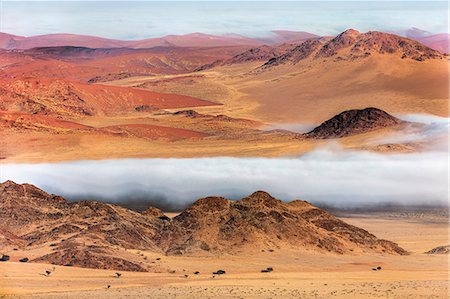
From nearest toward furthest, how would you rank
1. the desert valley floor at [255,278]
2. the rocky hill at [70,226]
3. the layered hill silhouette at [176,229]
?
the desert valley floor at [255,278] < the rocky hill at [70,226] < the layered hill silhouette at [176,229]

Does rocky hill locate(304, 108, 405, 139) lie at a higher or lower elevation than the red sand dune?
lower

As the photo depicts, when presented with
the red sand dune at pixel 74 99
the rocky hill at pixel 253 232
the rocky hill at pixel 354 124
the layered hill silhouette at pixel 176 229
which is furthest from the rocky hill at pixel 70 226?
the red sand dune at pixel 74 99

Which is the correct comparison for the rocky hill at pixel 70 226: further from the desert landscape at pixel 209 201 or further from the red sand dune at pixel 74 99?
→ the red sand dune at pixel 74 99

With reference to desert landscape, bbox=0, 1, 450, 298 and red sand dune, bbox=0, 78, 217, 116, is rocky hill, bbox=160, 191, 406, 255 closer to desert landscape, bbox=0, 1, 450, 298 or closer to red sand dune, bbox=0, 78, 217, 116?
desert landscape, bbox=0, 1, 450, 298

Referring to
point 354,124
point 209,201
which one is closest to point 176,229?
point 209,201

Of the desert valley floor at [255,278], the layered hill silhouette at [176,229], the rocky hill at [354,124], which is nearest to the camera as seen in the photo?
the desert valley floor at [255,278]

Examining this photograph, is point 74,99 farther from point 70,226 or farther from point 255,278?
point 255,278

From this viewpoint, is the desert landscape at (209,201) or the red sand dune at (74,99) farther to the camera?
the red sand dune at (74,99)

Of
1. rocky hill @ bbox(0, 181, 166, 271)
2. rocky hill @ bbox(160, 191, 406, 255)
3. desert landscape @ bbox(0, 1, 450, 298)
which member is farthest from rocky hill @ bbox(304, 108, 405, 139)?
rocky hill @ bbox(0, 181, 166, 271)
